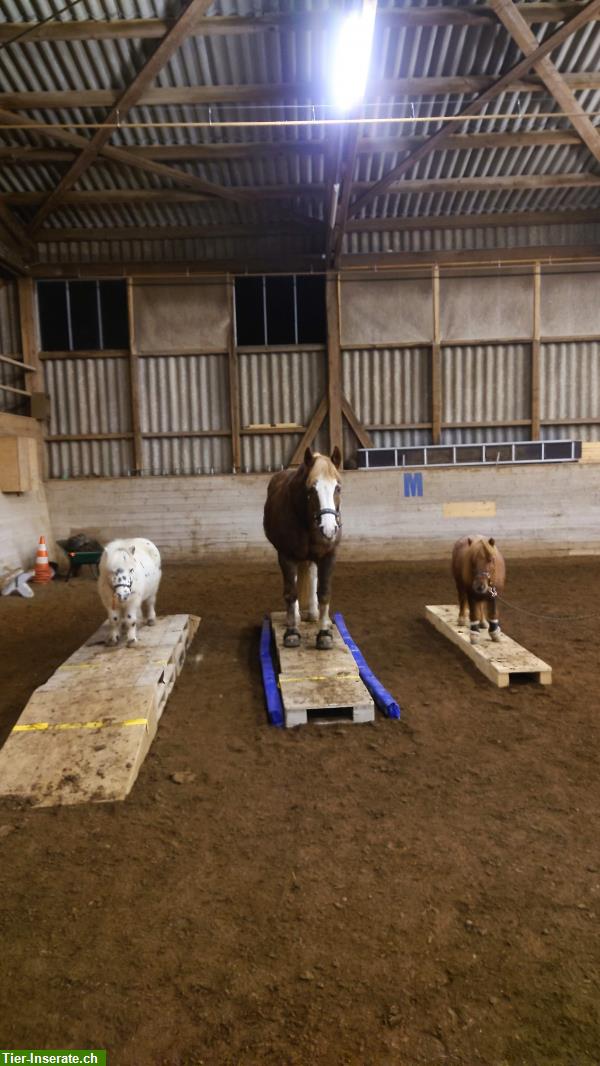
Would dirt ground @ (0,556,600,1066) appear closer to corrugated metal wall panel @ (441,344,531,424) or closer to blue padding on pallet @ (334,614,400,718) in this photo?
blue padding on pallet @ (334,614,400,718)

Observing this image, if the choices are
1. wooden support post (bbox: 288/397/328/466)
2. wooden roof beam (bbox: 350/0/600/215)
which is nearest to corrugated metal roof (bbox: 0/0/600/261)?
wooden roof beam (bbox: 350/0/600/215)

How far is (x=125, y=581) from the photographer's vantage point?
17.6ft

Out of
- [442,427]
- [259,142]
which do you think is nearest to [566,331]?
[442,427]

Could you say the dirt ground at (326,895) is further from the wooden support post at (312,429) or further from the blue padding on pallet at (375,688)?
the wooden support post at (312,429)

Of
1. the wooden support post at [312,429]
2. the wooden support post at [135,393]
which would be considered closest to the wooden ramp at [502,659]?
the wooden support post at [312,429]

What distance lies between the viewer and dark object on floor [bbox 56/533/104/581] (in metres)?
11.3

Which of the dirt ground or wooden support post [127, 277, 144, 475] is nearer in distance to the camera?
the dirt ground

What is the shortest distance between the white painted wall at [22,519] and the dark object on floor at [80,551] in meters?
0.55

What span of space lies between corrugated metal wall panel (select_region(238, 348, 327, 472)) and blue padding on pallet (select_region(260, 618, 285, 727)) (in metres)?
7.56

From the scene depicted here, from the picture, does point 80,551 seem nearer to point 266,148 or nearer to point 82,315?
point 82,315

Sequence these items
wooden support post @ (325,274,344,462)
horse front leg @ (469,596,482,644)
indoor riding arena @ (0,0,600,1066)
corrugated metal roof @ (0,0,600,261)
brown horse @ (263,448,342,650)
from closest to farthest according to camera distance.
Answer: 1. indoor riding arena @ (0,0,600,1066)
2. brown horse @ (263,448,342,650)
3. horse front leg @ (469,596,482,644)
4. corrugated metal roof @ (0,0,600,261)
5. wooden support post @ (325,274,344,462)

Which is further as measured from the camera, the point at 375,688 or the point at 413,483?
the point at 413,483

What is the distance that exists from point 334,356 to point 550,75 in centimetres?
604

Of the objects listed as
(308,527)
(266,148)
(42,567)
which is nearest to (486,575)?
(308,527)
